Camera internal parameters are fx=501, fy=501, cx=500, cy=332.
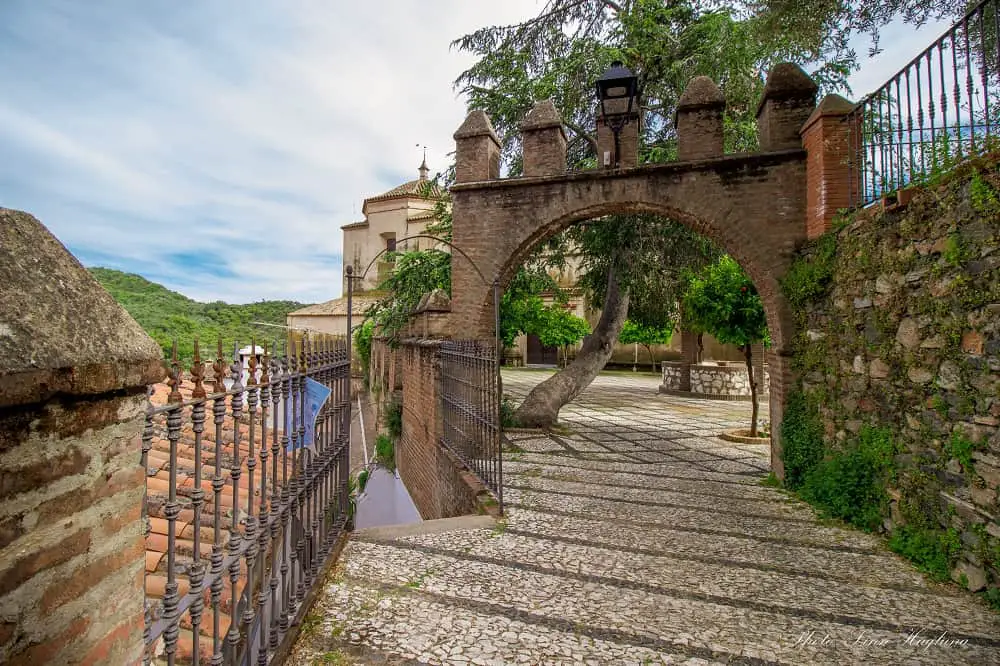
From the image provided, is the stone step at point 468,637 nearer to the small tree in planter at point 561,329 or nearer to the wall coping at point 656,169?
the wall coping at point 656,169

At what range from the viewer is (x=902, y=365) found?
354 cm

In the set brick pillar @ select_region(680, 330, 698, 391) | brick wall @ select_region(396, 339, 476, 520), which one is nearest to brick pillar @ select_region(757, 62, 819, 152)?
brick wall @ select_region(396, 339, 476, 520)

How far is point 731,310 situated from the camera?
756 cm

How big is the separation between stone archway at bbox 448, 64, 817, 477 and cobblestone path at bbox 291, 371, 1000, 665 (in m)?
1.96

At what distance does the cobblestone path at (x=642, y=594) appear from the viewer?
95.0 inches

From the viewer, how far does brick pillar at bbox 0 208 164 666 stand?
864 millimetres

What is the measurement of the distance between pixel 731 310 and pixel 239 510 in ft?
23.4

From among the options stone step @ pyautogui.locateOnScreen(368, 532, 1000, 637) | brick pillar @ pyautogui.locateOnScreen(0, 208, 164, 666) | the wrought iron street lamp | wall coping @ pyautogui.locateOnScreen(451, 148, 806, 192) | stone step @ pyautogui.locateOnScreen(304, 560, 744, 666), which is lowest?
stone step @ pyautogui.locateOnScreen(368, 532, 1000, 637)

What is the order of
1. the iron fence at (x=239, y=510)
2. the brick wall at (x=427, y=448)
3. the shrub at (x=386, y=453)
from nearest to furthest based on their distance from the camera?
the iron fence at (x=239, y=510)
the brick wall at (x=427, y=448)
the shrub at (x=386, y=453)

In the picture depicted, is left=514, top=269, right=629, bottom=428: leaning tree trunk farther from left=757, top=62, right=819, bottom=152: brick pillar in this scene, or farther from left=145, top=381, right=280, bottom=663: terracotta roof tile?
left=145, top=381, right=280, bottom=663: terracotta roof tile

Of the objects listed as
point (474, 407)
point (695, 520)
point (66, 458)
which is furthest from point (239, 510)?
point (695, 520)

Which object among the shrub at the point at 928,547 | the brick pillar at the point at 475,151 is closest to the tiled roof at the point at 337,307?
the brick pillar at the point at 475,151

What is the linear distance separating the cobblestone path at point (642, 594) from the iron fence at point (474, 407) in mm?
536

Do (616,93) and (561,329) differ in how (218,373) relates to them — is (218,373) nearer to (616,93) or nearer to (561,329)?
(616,93)
